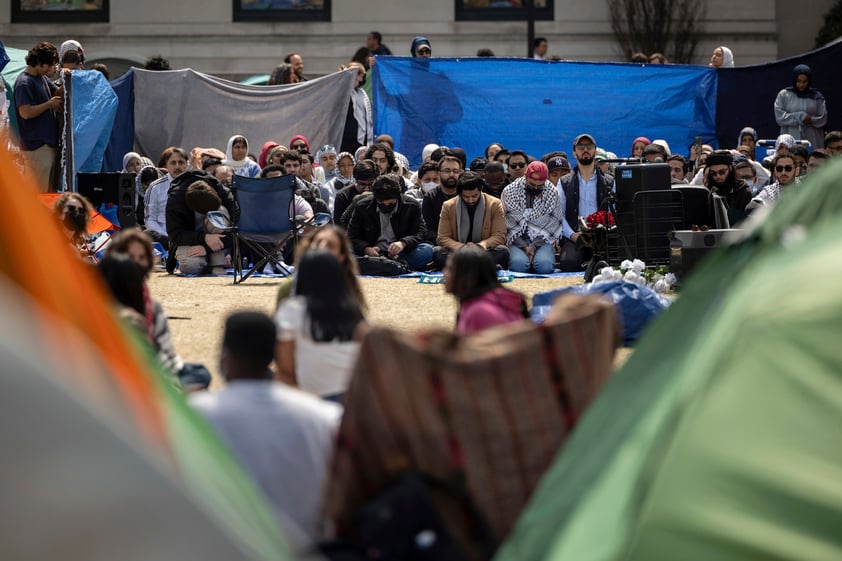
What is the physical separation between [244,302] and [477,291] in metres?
5.88

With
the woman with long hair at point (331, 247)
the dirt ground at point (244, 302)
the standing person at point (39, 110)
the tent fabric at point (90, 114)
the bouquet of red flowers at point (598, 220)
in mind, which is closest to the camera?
the woman with long hair at point (331, 247)

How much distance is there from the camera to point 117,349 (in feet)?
4.90

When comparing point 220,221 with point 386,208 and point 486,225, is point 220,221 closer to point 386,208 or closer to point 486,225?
point 386,208

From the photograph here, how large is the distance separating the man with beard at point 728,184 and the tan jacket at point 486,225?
2276 millimetres

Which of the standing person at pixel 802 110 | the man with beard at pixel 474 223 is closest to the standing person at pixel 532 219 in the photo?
the man with beard at pixel 474 223

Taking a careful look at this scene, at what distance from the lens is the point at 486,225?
49.1 feet

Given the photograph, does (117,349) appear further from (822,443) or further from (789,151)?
(789,151)

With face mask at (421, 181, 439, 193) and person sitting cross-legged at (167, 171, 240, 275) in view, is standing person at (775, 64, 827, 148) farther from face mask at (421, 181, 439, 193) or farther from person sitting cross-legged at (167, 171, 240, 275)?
person sitting cross-legged at (167, 171, 240, 275)

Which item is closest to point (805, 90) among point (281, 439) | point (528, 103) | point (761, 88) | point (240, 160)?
point (761, 88)

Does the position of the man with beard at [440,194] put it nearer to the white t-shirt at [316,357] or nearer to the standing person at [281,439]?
the white t-shirt at [316,357]

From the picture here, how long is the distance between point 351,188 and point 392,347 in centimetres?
1266

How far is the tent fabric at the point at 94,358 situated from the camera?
1200 millimetres

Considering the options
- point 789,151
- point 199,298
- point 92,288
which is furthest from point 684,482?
point 789,151

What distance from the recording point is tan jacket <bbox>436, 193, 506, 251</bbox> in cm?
1483
